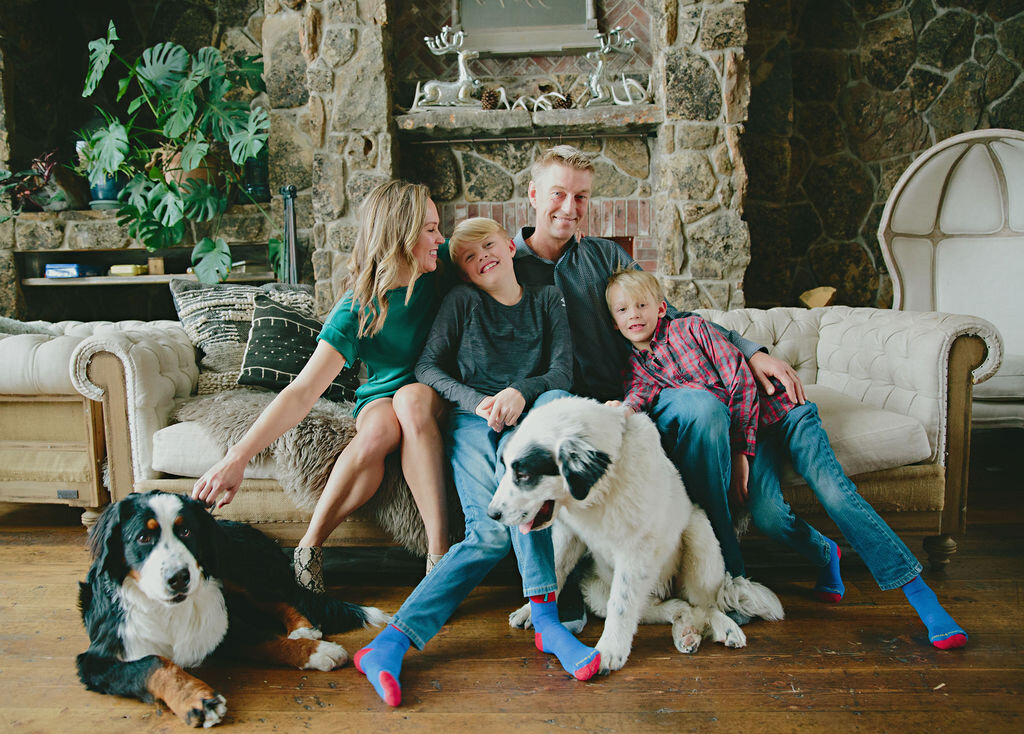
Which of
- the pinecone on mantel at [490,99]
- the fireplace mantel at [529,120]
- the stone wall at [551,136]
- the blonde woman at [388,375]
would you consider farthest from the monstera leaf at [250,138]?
the blonde woman at [388,375]

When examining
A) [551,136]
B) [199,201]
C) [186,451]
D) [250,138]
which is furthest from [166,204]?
[186,451]

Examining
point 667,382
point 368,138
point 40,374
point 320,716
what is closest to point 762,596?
point 667,382

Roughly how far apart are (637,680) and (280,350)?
1.52 meters

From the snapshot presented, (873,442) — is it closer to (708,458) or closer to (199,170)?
(708,458)

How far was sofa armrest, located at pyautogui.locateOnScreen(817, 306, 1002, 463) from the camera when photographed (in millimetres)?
1813

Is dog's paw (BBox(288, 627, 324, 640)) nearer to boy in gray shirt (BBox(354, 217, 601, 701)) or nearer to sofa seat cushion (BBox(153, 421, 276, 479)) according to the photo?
boy in gray shirt (BBox(354, 217, 601, 701))

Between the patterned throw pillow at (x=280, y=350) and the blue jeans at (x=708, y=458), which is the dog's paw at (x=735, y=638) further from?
the patterned throw pillow at (x=280, y=350)

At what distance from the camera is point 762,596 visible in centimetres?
158

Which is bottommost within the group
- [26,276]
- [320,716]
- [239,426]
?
[320,716]

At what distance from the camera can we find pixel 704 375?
1.73m

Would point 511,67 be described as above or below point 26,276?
above

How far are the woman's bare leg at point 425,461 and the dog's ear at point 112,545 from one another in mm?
624

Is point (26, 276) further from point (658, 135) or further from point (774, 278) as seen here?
point (774, 278)

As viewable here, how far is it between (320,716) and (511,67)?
364 centimetres
